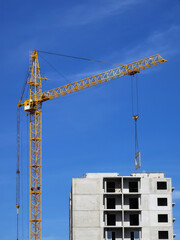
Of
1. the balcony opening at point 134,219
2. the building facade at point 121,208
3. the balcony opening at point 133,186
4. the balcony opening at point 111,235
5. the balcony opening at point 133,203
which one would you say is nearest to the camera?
the balcony opening at point 111,235

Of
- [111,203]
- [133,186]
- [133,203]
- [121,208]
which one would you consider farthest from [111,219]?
[133,186]

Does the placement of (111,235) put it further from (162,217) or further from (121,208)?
(162,217)

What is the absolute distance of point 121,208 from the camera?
17175 cm

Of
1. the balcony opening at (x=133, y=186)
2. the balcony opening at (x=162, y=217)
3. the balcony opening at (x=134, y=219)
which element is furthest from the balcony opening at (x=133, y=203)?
the balcony opening at (x=162, y=217)

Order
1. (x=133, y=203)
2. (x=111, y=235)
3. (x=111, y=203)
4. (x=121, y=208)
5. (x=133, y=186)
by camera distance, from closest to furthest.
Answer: (x=111, y=235) < (x=121, y=208) < (x=111, y=203) < (x=133, y=203) < (x=133, y=186)

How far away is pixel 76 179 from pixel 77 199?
4863 millimetres

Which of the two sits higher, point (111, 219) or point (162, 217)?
point (162, 217)

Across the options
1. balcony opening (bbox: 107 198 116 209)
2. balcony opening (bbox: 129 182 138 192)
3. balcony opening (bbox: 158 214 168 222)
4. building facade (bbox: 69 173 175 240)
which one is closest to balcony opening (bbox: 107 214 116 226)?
building facade (bbox: 69 173 175 240)

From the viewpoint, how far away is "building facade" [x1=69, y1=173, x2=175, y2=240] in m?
169

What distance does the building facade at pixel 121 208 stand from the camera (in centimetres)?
16900

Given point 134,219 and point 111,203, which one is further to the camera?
point 111,203

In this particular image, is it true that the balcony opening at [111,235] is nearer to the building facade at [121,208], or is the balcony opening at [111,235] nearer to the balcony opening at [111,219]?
the building facade at [121,208]

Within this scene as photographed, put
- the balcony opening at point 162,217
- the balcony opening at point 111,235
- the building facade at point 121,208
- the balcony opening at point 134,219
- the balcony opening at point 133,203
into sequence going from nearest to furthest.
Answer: the balcony opening at point 111,235
the building facade at point 121,208
the balcony opening at point 162,217
the balcony opening at point 134,219
the balcony opening at point 133,203

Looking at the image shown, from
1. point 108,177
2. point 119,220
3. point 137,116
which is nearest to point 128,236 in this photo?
point 119,220
